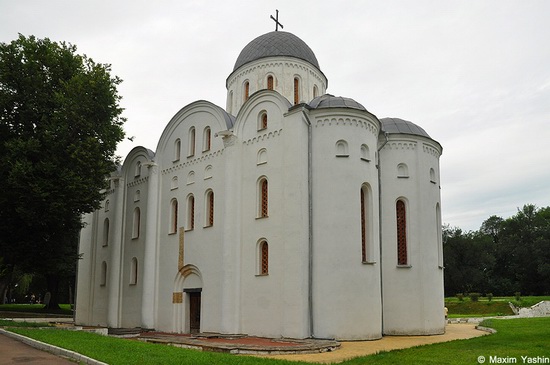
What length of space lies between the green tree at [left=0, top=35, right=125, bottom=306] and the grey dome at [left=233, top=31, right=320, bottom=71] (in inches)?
272

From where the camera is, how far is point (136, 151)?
2759 cm

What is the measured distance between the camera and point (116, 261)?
2703cm

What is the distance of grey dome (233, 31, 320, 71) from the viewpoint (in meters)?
25.7

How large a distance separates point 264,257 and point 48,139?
10.2 metres

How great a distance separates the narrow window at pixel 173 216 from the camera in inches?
957

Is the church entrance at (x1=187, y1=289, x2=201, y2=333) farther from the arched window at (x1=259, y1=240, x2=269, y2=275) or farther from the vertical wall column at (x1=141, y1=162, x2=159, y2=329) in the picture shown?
the arched window at (x1=259, y1=240, x2=269, y2=275)

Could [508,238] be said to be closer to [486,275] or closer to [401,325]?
[486,275]

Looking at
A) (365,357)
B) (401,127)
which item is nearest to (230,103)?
(401,127)

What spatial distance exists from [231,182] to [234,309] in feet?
16.7

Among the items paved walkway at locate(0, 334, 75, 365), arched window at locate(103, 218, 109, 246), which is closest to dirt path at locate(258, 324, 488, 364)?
paved walkway at locate(0, 334, 75, 365)

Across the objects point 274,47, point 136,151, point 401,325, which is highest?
point 274,47

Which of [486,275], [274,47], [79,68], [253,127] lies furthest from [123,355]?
[486,275]

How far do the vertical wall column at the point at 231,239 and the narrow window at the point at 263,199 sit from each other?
0.97m

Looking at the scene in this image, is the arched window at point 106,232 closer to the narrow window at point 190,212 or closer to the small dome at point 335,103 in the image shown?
the narrow window at point 190,212
